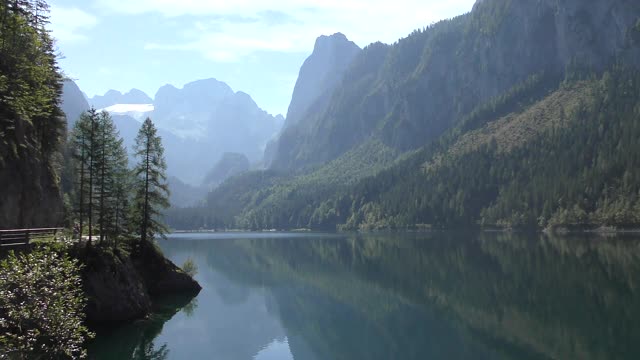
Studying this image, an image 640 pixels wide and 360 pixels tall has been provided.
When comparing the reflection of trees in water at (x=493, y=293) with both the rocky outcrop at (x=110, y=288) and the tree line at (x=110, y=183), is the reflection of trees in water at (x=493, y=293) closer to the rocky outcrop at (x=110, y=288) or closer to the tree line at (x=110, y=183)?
the rocky outcrop at (x=110, y=288)

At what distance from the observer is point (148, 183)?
240 feet

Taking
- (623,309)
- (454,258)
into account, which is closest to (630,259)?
(454,258)

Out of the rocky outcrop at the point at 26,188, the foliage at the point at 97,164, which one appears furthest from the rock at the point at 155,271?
the rocky outcrop at the point at 26,188

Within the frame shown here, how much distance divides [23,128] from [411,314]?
4634 cm

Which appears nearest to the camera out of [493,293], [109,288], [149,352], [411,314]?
[149,352]

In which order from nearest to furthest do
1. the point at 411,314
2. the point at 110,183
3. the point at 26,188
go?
1. the point at 26,188
2. the point at 411,314
3. the point at 110,183

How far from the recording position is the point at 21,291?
25156 mm

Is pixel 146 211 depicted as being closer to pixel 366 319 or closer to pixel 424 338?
pixel 366 319

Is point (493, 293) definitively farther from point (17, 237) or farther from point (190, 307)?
point (17, 237)

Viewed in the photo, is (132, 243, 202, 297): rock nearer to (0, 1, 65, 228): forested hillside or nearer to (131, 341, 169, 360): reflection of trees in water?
(0, 1, 65, 228): forested hillside

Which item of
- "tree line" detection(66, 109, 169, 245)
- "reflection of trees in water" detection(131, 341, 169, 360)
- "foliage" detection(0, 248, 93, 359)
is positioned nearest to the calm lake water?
→ "reflection of trees in water" detection(131, 341, 169, 360)

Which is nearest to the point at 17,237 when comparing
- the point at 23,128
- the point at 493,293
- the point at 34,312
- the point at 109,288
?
the point at 109,288

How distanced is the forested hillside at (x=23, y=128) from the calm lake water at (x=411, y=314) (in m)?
17.3

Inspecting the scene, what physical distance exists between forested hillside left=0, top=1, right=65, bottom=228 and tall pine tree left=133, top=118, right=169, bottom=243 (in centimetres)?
993
